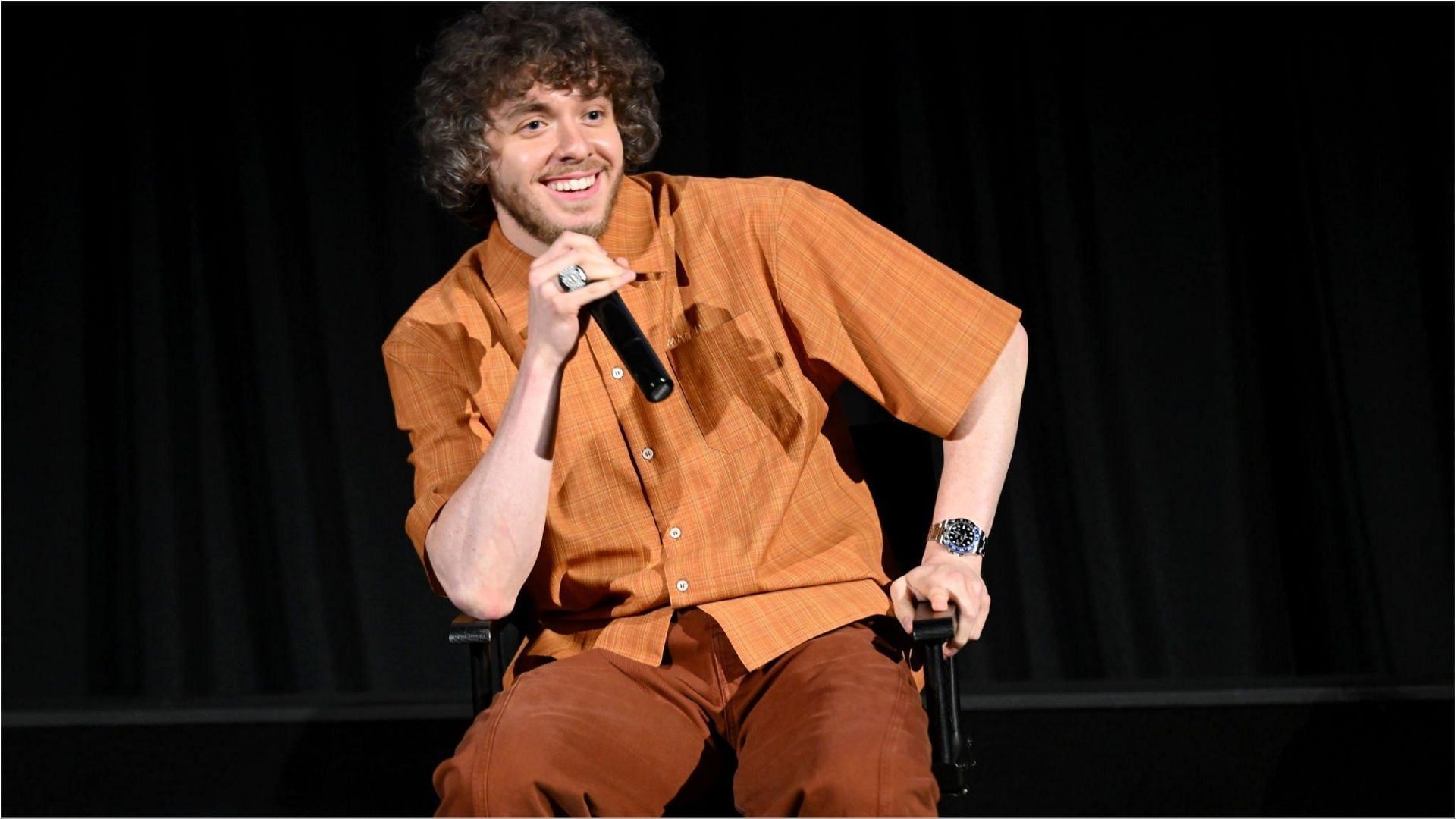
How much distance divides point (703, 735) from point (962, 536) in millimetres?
380

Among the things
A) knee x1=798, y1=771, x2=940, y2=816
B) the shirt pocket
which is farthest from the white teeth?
knee x1=798, y1=771, x2=940, y2=816

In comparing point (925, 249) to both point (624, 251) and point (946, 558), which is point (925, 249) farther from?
point (946, 558)

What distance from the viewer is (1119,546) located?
2.78 metres

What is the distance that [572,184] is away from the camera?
1638 millimetres

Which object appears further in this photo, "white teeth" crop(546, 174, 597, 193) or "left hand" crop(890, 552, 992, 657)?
"white teeth" crop(546, 174, 597, 193)

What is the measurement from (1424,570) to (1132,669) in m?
0.62

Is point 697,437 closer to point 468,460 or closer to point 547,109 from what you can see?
point 468,460

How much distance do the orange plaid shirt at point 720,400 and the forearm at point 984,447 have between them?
3 cm

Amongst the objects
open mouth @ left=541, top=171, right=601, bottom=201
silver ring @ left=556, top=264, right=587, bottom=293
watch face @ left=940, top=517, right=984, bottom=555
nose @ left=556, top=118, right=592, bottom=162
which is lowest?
watch face @ left=940, top=517, right=984, bottom=555

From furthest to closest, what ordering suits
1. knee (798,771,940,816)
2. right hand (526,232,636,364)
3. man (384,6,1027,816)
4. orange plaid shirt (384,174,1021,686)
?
orange plaid shirt (384,174,1021,686)
man (384,6,1027,816)
right hand (526,232,636,364)
knee (798,771,940,816)

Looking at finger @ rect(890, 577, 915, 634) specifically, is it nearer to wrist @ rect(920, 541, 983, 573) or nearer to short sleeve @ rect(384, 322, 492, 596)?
wrist @ rect(920, 541, 983, 573)

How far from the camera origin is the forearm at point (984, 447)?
1.60 metres

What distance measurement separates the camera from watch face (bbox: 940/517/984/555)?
156cm

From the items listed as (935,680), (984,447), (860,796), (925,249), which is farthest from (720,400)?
(925,249)
